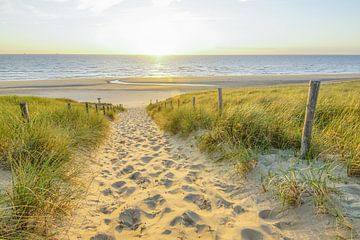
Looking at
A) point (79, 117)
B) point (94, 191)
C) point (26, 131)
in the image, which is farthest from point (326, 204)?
point (79, 117)

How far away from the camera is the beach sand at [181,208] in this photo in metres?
3.08

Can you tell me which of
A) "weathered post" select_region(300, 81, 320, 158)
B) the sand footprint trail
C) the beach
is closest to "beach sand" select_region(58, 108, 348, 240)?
the sand footprint trail

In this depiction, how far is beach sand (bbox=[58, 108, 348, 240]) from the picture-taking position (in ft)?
10.1

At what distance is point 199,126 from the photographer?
7.89 m

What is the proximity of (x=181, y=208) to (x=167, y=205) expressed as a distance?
246mm

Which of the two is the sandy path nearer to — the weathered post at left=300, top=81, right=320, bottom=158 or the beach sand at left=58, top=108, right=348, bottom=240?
the beach sand at left=58, top=108, right=348, bottom=240

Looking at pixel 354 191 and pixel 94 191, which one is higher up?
pixel 354 191

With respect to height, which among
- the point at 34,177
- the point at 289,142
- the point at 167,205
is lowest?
the point at 167,205

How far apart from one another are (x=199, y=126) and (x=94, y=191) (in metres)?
4.20

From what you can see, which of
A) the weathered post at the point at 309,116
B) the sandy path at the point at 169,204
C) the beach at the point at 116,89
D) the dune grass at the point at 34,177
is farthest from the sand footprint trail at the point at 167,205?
the beach at the point at 116,89

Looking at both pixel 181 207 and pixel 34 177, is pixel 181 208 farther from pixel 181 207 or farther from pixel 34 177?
pixel 34 177

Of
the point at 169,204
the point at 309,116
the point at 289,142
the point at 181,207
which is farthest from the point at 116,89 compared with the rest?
the point at 181,207

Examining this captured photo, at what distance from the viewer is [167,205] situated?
153 inches

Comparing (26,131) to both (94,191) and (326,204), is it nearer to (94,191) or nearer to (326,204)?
(94,191)
